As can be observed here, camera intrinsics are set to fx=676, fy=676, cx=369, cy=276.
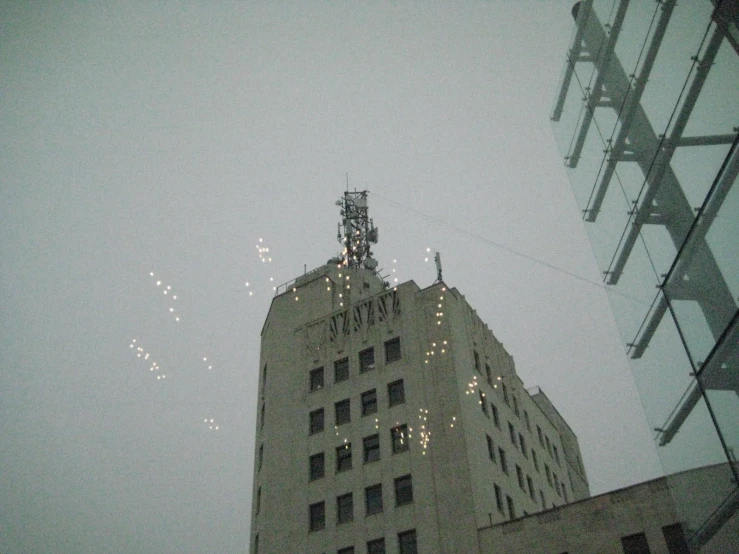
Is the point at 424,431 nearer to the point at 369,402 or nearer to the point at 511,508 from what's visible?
the point at 369,402

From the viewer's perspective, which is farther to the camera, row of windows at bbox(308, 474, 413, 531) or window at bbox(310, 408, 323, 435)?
window at bbox(310, 408, 323, 435)

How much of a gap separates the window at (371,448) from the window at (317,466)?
2880 millimetres

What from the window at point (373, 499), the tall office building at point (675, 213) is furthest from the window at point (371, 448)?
the tall office building at point (675, 213)

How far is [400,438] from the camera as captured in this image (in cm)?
3925

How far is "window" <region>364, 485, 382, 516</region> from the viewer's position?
123 feet

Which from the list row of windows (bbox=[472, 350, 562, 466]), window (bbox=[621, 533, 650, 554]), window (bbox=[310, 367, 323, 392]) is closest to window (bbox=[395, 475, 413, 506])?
row of windows (bbox=[472, 350, 562, 466])

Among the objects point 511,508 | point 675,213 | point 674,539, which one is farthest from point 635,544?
point 675,213

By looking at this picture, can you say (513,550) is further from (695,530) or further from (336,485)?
(695,530)

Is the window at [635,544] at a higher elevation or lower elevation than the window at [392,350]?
lower

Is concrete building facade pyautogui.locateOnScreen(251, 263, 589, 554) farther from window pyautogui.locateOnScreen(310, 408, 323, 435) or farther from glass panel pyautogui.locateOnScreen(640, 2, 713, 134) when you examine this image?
glass panel pyautogui.locateOnScreen(640, 2, 713, 134)

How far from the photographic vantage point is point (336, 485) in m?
39.5

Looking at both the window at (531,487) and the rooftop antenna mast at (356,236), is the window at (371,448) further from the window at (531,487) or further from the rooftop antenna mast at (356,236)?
the rooftop antenna mast at (356,236)

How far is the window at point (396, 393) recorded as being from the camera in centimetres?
4091

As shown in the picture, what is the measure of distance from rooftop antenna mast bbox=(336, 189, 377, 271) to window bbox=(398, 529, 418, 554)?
2589cm
